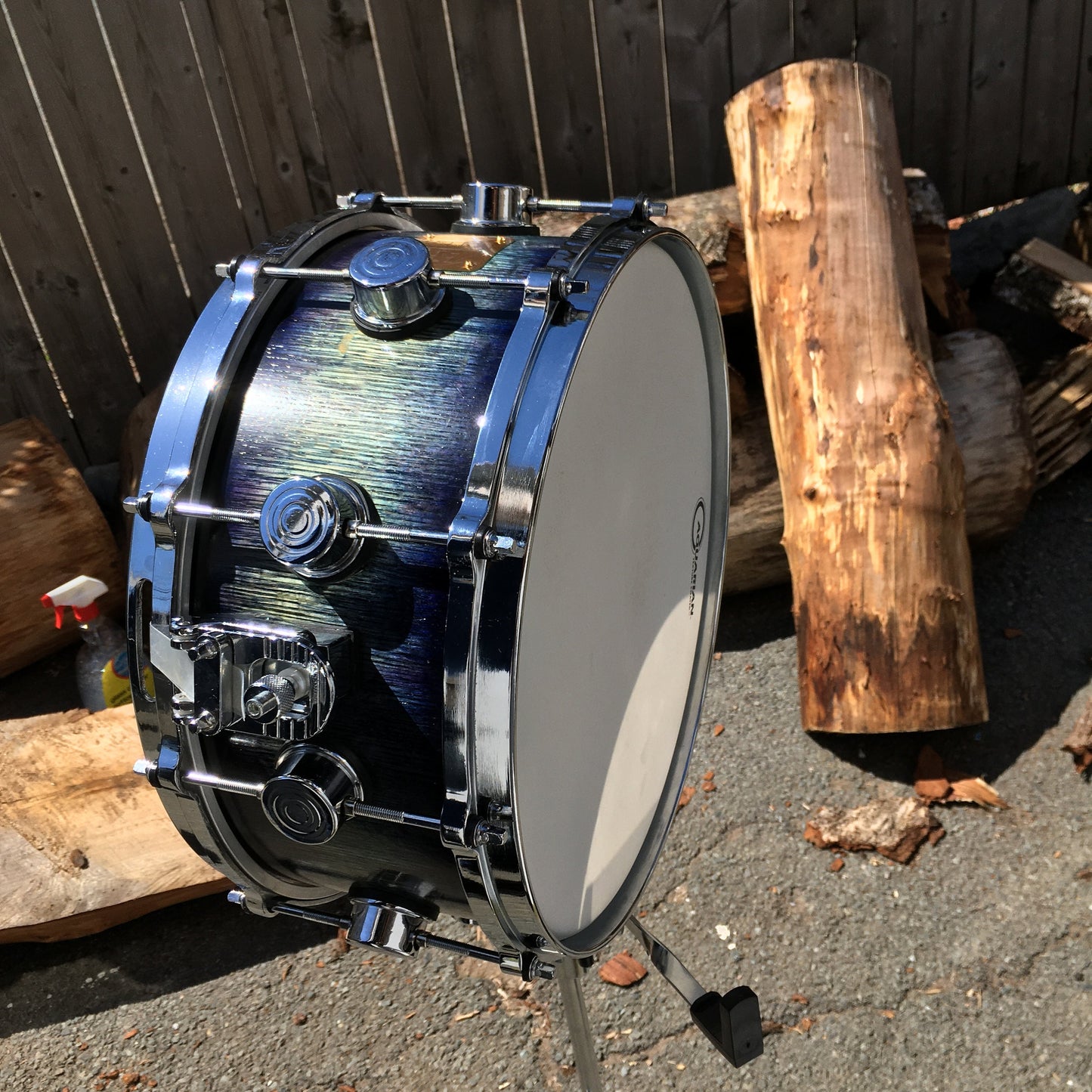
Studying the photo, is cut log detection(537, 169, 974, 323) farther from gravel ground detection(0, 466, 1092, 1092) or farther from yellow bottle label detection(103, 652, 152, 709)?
yellow bottle label detection(103, 652, 152, 709)

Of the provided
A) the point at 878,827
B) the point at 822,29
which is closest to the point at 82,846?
the point at 878,827

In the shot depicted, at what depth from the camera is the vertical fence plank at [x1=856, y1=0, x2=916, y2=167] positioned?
11.4 ft

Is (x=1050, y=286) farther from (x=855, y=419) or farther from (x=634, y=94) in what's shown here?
(x=634, y=94)

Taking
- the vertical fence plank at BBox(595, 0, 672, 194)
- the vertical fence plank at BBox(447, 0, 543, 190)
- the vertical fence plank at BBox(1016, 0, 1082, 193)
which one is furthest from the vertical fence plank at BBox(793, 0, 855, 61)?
the vertical fence plank at BBox(447, 0, 543, 190)

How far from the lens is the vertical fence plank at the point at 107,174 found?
3029mm

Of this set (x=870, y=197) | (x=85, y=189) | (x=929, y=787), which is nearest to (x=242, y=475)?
(x=929, y=787)

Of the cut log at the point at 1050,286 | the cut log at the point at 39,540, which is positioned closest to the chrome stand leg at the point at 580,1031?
the cut log at the point at 39,540

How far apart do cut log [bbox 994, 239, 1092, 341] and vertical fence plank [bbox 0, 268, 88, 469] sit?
3.25 m

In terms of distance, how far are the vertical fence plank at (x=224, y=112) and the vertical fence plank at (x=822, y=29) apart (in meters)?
1.94

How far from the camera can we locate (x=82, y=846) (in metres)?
2.28

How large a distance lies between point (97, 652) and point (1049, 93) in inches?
153

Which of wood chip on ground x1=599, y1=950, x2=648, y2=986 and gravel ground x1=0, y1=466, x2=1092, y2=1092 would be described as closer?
Answer: gravel ground x1=0, y1=466, x2=1092, y2=1092

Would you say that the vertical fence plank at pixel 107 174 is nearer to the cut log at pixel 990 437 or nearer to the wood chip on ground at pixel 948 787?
the cut log at pixel 990 437

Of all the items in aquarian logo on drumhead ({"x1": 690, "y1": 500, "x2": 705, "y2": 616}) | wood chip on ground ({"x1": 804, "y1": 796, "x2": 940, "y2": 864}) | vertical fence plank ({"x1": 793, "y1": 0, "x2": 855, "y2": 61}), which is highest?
vertical fence plank ({"x1": 793, "y1": 0, "x2": 855, "y2": 61})
